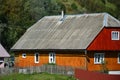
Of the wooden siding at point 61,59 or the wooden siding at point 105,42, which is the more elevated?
the wooden siding at point 105,42

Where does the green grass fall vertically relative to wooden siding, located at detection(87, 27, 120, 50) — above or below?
below

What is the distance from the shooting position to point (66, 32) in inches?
2835

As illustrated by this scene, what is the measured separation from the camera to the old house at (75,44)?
6712 cm

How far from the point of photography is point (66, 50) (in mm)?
68312

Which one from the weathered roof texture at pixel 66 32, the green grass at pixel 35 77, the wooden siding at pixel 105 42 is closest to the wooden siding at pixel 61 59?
the weathered roof texture at pixel 66 32

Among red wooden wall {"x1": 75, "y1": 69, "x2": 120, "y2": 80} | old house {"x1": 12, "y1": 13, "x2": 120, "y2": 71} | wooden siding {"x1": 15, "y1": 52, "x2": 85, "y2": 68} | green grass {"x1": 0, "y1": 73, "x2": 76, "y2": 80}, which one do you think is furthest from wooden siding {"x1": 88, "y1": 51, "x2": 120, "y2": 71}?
red wooden wall {"x1": 75, "y1": 69, "x2": 120, "y2": 80}

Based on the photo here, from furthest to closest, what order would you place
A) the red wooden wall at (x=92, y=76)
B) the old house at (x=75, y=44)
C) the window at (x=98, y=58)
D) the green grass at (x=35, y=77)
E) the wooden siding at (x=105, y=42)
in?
the window at (x=98, y=58), the old house at (x=75, y=44), the wooden siding at (x=105, y=42), the green grass at (x=35, y=77), the red wooden wall at (x=92, y=76)

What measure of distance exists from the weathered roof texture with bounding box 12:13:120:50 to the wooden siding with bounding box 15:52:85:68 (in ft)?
3.37

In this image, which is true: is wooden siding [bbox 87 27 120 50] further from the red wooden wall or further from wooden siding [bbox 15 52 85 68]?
the red wooden wall

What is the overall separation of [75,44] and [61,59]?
346 centimetres

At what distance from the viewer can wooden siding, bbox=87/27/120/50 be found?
67000mm

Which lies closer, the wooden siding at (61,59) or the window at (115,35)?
the wooden siding at (61,59)

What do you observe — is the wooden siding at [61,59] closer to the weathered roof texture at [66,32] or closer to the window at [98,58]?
the weathered roof texture at [66,32]

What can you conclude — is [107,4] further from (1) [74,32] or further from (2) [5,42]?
(1) [74,32]
